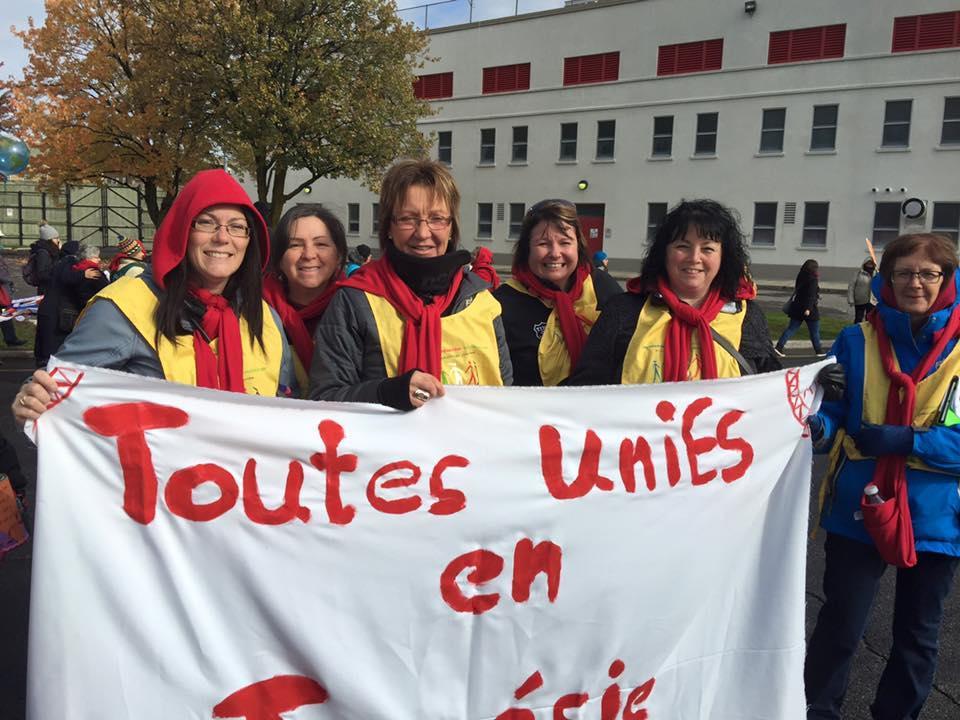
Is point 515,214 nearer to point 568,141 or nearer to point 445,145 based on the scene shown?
point 568,141

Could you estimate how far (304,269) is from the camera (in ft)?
9.83

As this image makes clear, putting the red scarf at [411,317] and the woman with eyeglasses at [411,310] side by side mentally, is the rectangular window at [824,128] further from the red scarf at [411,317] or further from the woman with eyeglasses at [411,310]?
the red scarf at [411,317]

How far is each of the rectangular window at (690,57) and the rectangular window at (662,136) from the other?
1.76m

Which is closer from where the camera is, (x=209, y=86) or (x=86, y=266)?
(x=86, y=266)

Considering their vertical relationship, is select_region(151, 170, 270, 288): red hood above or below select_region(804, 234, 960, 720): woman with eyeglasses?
above

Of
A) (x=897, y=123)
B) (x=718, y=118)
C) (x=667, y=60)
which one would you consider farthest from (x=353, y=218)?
(x=897, y=123)

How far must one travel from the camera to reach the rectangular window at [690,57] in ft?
92.4

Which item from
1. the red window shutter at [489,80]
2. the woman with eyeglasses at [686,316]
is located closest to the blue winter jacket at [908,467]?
the woman with eyeglasses at [686,316]

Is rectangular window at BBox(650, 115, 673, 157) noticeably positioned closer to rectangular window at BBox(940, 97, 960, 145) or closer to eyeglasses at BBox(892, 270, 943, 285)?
rectangular window at BBox(940, 97, 960, 145)

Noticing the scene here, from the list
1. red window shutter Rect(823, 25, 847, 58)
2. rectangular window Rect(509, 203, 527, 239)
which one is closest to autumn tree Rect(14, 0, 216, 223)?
rectangular window Rect(509, 203, 527, 239)

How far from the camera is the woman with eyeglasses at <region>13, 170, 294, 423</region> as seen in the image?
2209 mm

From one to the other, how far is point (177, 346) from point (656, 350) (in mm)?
1596

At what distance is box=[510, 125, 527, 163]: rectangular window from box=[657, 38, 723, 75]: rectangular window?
6.24 m

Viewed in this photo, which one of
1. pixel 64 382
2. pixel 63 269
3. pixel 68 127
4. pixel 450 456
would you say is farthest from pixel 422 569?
pixel 68 127
